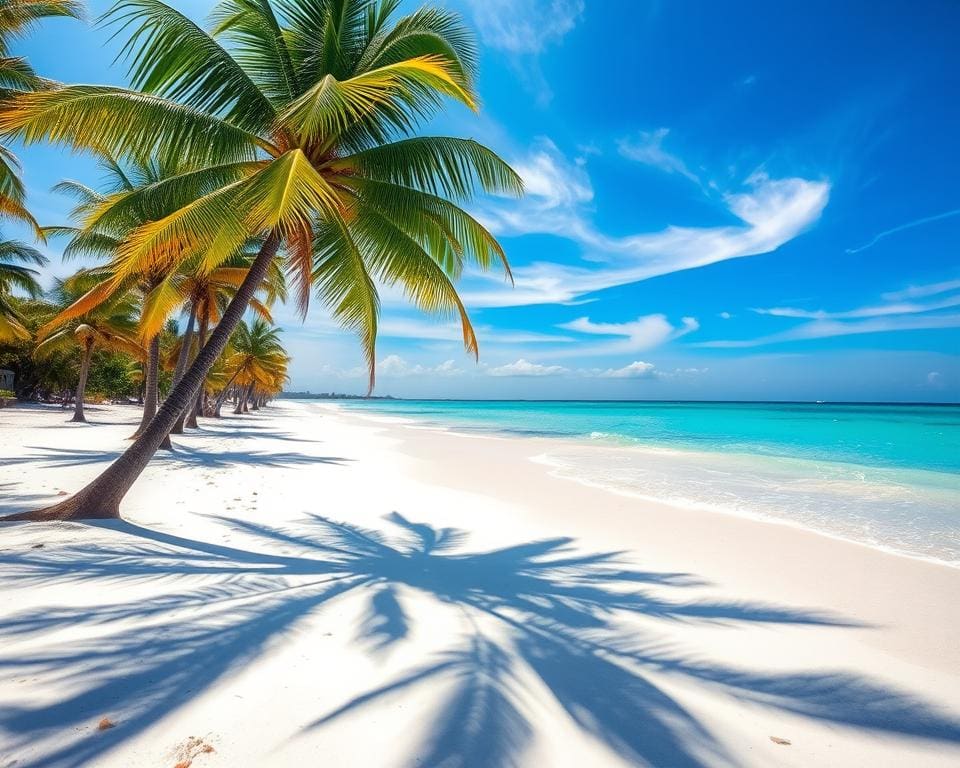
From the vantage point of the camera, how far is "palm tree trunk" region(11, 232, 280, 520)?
17.4 feet

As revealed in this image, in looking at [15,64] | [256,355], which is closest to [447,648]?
[15,64]

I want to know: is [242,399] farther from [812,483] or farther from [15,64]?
[812,483]

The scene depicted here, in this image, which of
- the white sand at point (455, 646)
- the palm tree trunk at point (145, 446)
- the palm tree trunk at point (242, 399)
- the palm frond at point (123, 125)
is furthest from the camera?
the palm tree trunk at point (242, 399)

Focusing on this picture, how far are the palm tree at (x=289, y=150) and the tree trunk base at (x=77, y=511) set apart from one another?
0.6 inches

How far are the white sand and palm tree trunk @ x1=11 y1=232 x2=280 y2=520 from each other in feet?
1.05

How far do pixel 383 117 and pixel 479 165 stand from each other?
1.46 m

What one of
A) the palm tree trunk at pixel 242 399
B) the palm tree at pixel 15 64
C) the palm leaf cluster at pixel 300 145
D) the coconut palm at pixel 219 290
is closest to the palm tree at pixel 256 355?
the palm tree trunk at pixel 242 399

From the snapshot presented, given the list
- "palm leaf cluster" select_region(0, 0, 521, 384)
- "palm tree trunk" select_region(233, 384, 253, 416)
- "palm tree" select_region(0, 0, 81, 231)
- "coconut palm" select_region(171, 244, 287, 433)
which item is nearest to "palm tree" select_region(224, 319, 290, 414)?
"palm tree trunk" select_region(233, 384, 253, 416)

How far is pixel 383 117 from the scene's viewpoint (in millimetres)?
6270

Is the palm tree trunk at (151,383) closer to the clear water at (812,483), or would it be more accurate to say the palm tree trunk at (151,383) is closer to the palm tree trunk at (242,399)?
the clear water at (812,483)

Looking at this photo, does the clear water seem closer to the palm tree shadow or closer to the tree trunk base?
the palm tree shadow

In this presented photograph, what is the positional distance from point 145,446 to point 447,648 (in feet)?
15.3

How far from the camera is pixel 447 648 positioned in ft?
10.3

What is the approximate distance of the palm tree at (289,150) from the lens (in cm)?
500
